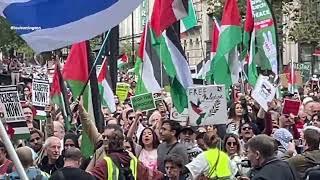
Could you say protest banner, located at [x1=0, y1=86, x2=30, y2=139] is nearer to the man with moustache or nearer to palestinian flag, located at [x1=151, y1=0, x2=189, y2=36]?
the man with moustache

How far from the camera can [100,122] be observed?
408 inches

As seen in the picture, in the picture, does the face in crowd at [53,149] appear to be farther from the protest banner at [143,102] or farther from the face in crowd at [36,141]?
the protest banner at [143,102]

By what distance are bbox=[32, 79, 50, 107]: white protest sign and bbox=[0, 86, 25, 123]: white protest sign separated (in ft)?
11.2

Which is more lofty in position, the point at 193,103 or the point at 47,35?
the point at 47,35

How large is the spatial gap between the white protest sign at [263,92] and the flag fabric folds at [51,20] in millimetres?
7317

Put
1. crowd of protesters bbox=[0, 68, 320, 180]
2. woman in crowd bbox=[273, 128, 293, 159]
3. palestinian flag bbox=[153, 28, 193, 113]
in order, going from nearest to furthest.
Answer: crowd of protesters bbox=[0, 68, 320, 180]
woman in crowd bbox=[273, 128, 293, 159]
palestinian flag bbox=[153, 28, 193, 113]

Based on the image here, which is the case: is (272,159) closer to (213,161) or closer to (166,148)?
(213,161)

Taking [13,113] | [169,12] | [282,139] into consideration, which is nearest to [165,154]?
[13,113]

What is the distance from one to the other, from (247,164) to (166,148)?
1.49 metres

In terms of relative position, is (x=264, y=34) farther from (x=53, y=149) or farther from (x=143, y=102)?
(x=53, y=149)

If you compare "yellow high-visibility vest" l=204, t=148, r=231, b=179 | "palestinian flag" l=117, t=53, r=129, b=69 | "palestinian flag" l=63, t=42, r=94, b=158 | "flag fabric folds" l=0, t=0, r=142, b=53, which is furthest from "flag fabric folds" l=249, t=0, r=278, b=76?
"palestinian flag" l=117, t=53, r=129, b=69

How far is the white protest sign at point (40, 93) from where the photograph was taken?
43.1 ft

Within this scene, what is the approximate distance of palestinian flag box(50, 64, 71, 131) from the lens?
37.9 ft

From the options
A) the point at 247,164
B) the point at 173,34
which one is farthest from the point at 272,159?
the point at 173,34
